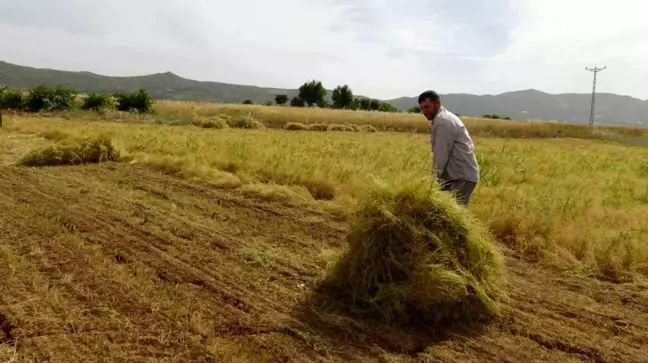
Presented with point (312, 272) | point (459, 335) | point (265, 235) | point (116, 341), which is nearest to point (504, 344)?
point (459, 335)

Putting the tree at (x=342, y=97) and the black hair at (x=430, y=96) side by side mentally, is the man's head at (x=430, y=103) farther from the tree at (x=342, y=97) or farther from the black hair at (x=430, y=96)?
the tree at (x=342, y=97)

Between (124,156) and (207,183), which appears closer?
(207,183)

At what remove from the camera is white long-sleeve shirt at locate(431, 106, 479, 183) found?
16.0 ft

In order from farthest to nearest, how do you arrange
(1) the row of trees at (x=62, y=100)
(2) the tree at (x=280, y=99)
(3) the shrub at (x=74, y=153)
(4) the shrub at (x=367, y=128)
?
(2) the tree at (x=280, y=99) < (4) the shrub at (x=367, y=128) < (1) the row of trees at (x=62, y=100) < (3) the shrub at (x=74, y=153)

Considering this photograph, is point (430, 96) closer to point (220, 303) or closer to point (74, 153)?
point (220, 303)

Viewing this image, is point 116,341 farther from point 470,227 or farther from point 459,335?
point 470,227

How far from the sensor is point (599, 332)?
4148 millimetres

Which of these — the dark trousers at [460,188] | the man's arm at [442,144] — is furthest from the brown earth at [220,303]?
the man's arm at [442,144]

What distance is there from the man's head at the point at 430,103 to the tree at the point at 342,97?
233 ft

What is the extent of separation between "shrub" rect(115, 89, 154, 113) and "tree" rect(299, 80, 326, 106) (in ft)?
127

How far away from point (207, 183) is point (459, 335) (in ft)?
20.7

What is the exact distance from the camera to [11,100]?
34.8 metres

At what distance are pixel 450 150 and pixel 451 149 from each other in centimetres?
1

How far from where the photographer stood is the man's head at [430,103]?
481cm
